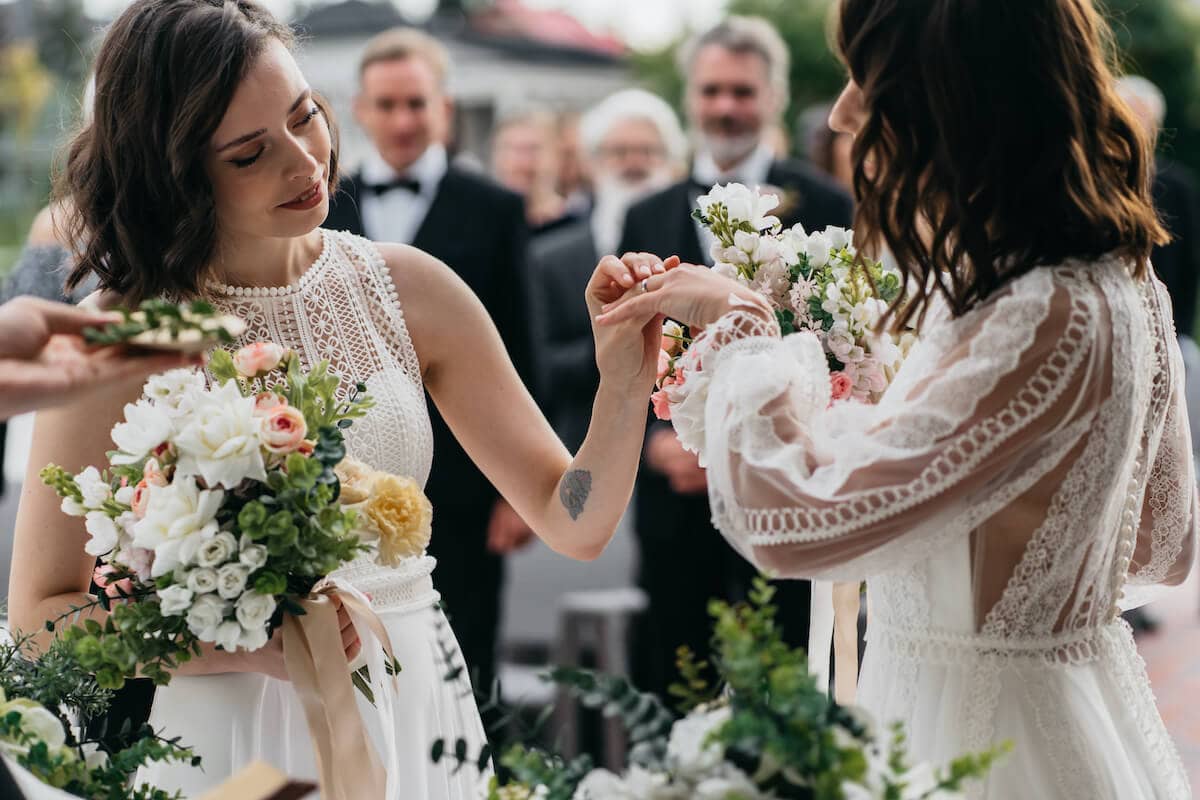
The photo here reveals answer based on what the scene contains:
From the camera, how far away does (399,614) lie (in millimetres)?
2348

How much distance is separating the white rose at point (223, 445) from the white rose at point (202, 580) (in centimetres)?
11

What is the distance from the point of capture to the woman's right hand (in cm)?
199

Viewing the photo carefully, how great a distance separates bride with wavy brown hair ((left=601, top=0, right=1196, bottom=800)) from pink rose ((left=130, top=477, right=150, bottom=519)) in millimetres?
726

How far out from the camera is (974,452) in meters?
1.61

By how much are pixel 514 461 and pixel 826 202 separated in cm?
256

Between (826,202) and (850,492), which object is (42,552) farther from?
(826,202)

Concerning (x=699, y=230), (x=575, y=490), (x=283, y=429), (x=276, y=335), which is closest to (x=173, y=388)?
(x=283, y=429)

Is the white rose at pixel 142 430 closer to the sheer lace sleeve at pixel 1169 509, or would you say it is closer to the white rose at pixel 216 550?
the white rose at pixel 216 550

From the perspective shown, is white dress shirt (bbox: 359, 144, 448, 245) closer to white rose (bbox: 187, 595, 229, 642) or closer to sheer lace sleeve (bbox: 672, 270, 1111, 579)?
white rose (bbox: 187, 595, 229, 642)

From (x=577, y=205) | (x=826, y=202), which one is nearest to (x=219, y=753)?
(x=826, y=202)

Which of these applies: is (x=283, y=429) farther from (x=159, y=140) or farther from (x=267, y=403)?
(x=159, y=140)

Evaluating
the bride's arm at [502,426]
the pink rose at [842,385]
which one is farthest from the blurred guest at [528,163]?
the pink rose at [842,385]

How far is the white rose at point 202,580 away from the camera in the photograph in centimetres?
176

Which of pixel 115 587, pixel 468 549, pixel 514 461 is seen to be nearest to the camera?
pixel 115 587
